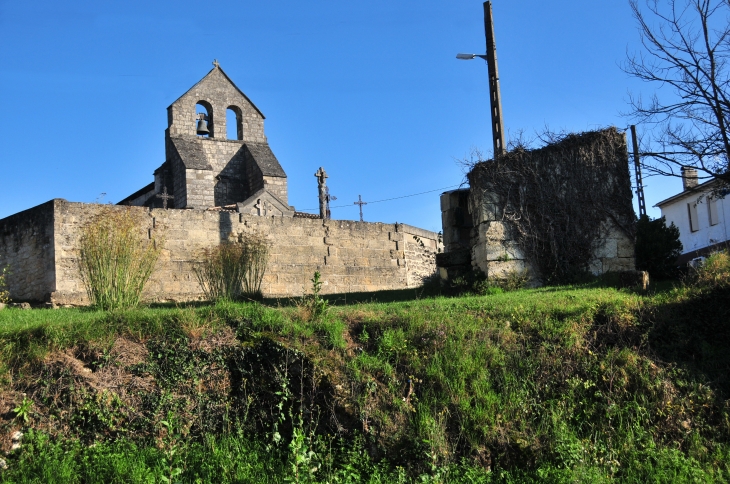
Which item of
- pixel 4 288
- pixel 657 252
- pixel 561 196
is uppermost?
pixel 561 196

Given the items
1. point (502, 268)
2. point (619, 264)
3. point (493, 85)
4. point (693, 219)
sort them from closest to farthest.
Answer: point (502, 268), point (619, 264), point (493, 85), point (693, 219)

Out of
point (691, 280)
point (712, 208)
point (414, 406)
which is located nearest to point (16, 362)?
point (414, 406)

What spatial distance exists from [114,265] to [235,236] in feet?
12.9

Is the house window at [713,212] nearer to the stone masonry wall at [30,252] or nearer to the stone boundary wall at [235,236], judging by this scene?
the stone boundary wall at [235,236]

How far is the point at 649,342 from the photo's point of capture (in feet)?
27.6

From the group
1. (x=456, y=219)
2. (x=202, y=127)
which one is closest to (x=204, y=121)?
(x=202, y=127)

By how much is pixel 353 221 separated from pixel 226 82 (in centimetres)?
1114

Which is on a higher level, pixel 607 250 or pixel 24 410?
pixel 607 250

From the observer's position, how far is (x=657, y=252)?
12617 millimetres

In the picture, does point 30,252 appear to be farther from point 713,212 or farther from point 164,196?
point 713,212

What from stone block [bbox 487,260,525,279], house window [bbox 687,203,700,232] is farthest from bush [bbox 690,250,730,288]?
house window [bbox 687,203,700,232]

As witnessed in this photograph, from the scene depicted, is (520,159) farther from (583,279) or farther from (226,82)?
(226,82)

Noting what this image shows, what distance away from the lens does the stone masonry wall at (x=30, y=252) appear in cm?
1416

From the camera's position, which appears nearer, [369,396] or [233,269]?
[369,396]
